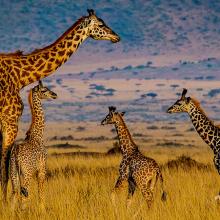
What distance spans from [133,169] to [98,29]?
235cm

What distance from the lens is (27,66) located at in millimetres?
12742

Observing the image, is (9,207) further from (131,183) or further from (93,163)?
(93,163)

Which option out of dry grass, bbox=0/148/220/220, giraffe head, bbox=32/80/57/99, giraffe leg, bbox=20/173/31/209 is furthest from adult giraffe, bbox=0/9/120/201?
dry grass, bbox=0/148/220/220

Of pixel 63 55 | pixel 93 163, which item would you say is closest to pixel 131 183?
pixel 63 55

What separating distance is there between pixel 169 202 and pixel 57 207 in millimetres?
1798

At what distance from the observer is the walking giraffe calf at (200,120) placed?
46.5 ft

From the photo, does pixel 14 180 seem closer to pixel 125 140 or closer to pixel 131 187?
pixel 131 187

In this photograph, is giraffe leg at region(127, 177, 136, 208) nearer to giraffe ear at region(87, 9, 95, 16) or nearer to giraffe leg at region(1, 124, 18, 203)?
giraffe leg at region(1, 124, 18, 203)

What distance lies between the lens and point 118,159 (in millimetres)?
25281

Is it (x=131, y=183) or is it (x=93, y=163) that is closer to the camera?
(x=131, y=183)

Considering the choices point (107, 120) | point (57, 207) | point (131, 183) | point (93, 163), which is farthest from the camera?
point (93, 163)

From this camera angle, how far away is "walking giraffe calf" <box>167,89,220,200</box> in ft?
46.5

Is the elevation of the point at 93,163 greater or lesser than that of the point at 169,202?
lesser

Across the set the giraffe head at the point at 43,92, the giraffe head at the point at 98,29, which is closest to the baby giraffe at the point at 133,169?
the giraffe head at the point at 43,92
